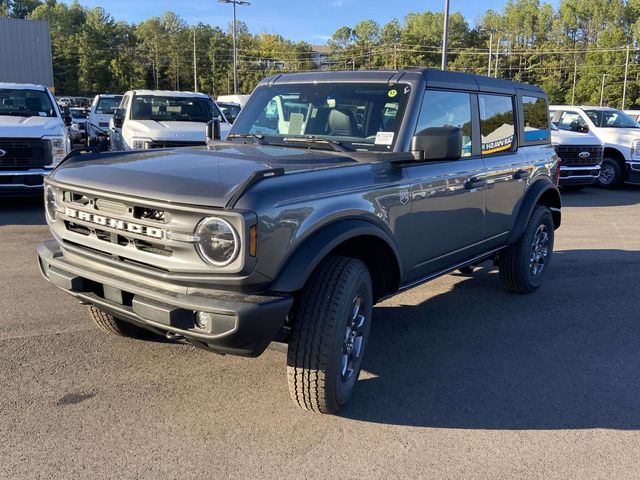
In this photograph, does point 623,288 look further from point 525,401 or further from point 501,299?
point 525,401

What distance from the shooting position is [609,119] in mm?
15594

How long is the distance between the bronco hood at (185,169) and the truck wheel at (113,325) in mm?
1073

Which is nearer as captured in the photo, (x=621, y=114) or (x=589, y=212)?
(x=589, y=212)

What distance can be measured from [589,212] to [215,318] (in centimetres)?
1053

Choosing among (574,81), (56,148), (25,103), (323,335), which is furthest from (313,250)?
(574,81)

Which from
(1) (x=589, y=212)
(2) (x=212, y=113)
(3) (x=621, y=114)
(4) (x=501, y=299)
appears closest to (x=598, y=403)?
(4) (x=501, y=299)

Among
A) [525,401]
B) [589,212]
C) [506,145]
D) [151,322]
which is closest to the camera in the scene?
[151,322]

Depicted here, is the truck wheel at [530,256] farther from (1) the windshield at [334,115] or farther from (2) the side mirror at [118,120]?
(2) the side mirror at [118,120]

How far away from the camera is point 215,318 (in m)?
2.79

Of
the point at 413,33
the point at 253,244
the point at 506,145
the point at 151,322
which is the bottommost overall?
the point at 151,322

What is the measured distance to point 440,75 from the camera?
441cm

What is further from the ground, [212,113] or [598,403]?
[212,113]

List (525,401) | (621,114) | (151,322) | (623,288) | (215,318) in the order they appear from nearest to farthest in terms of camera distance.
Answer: (215,318) → (151,322) → (525,401) → (623,288) → (621,114)

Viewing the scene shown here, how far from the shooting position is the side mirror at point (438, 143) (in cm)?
371
